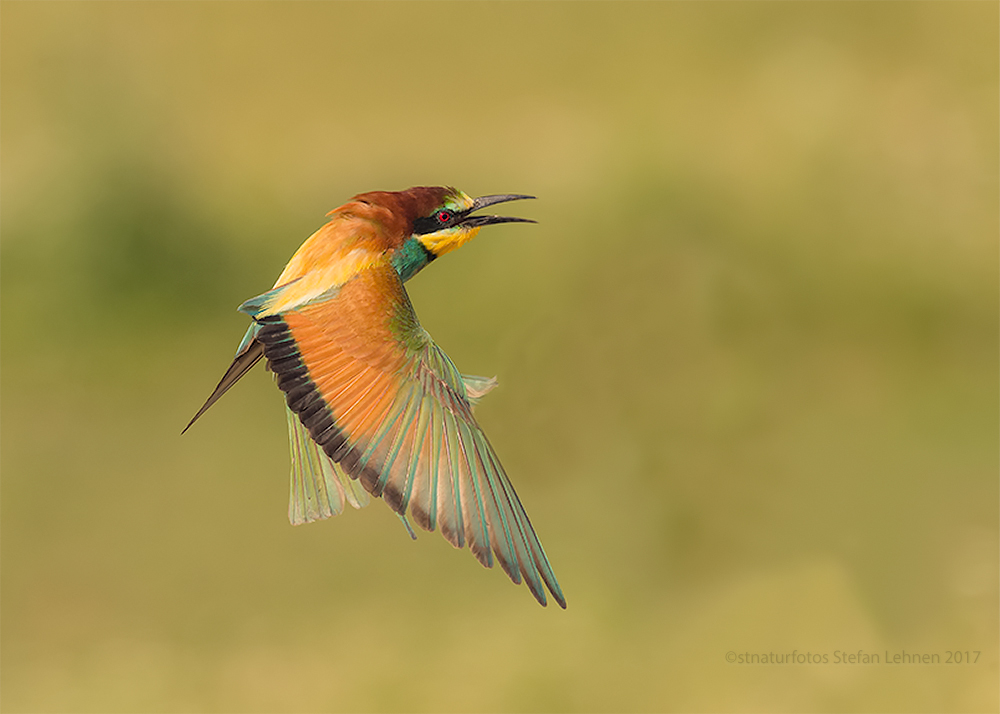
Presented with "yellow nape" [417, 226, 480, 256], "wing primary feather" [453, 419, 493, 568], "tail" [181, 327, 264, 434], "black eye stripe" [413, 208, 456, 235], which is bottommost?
"wing primary feather" [453, 419, 493, 568]

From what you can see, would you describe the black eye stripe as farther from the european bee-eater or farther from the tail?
the tail

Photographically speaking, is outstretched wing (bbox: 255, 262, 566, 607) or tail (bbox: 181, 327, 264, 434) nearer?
outstretched wing (bbox: 255, 262, 566, 607)

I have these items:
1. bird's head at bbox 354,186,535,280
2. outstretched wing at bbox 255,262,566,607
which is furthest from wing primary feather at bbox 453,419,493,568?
bird's head at bbox 354,186,535,280

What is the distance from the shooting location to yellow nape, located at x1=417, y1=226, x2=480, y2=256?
784 mm

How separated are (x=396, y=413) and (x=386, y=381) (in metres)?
0.03

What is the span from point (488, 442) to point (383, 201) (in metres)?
0.25

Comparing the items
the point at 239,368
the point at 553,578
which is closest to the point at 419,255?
the point at 239,368

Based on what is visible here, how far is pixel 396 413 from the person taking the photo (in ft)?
2.27

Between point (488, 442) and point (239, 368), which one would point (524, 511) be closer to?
point (488, 442)

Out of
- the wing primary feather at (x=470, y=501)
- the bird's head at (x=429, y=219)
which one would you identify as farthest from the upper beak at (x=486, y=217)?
the wing primary feather at (x=470, y=501)

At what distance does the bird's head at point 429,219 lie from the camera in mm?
771

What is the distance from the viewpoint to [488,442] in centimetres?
69

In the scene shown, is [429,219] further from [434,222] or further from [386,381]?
[386,381]

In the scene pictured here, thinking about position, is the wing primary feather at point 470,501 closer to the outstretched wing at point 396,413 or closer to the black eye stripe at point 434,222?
the outstretched wing at point 396,413
